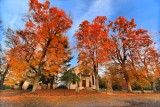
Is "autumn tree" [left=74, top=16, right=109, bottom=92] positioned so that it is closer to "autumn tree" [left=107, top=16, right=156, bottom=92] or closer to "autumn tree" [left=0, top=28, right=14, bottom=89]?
"autumn tree" [left=107, top=16, right=156, bottom=92]

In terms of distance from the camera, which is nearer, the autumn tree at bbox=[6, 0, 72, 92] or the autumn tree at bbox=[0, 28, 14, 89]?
the autumn tree at bbox=[6, 0, 72, 92]

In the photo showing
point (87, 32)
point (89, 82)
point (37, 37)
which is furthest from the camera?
point (89, 82)

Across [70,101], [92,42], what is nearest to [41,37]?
[92,42]

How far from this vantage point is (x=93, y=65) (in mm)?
16141

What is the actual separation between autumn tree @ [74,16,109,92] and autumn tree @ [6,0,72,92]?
6.65 feet

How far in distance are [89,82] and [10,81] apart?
A: 34.8 ft

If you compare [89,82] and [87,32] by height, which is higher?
[87,32]

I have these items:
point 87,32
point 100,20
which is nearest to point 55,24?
point 87,32

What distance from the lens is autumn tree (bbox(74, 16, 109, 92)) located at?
15.7 metres

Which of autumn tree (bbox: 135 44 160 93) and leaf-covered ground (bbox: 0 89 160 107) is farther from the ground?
autumn tree (bbox: 135 44 160 93)

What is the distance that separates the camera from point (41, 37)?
46.3 ft

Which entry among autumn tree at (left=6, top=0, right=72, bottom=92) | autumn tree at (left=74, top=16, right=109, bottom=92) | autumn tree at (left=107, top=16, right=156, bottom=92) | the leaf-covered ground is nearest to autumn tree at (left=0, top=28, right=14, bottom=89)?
autumn tree at (left=6, top=0, right=72, bottom=92)

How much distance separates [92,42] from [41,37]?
5.05 metres

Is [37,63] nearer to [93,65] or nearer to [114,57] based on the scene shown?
[93,65]
